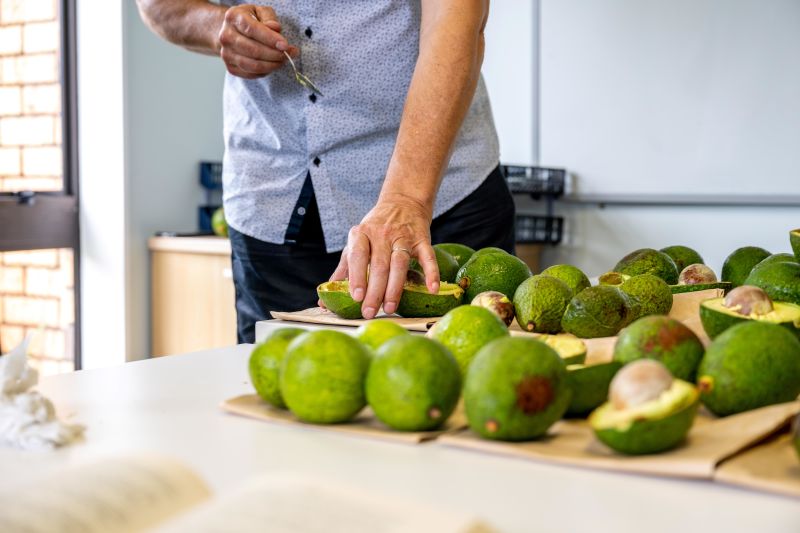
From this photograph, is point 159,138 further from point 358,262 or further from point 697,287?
point 697,287

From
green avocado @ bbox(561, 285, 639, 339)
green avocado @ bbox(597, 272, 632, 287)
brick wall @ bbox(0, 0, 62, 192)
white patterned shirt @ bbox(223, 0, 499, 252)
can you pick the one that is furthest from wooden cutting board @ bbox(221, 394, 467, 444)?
brick wall @ bbox(0, 0, 62, 192)

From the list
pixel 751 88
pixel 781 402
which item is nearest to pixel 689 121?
pixel 751 88

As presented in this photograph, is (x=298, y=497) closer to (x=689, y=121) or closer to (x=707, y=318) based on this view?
(x=707, y=318)

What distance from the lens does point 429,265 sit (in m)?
1.10

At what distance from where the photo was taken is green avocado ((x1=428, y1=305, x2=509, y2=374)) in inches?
29.1

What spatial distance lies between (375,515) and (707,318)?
1.57ft

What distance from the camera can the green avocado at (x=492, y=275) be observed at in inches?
42.4

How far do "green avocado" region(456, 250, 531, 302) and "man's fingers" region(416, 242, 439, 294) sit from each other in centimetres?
4

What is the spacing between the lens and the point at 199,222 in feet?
11.3

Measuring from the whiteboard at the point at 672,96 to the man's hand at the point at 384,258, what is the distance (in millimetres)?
2173

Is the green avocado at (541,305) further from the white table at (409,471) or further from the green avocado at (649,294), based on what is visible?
the white table at (409,471)

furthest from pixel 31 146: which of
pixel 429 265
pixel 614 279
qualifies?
pixel 614 279

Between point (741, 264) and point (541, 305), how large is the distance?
403 millimetres

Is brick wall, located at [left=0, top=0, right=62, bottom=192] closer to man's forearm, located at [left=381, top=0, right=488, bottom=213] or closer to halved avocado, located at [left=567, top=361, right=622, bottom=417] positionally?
man's forearm, located at [left=381, top=0, right=488, bottom=213]
